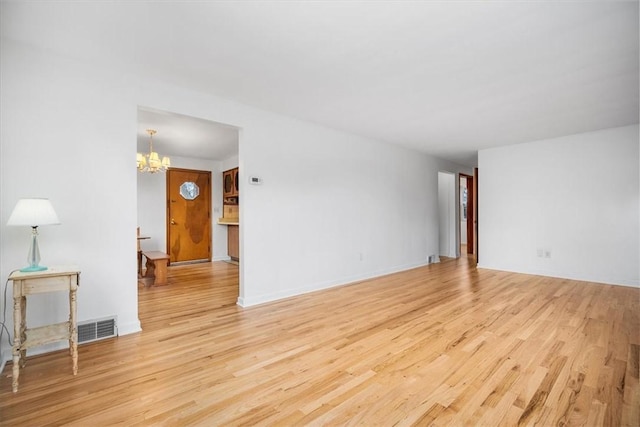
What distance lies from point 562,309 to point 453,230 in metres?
4.14

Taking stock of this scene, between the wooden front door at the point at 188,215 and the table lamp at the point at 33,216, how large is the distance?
4534mm

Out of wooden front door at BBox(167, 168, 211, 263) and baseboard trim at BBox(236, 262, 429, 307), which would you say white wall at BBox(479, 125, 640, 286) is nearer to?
baseboard trim at BBox(236, 262, 429, 307)

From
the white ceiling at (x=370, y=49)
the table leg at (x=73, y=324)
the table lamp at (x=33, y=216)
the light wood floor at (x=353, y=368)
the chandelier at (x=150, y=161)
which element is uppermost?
the white ceiling at (x=370, y=49)

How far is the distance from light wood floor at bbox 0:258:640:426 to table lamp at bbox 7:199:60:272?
0.78 m

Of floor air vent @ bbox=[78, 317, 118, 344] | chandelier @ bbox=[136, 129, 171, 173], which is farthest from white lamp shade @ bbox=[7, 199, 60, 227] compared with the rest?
chandelier @ bbox=[136, 129, 171, 173]

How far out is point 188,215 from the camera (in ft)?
22.4

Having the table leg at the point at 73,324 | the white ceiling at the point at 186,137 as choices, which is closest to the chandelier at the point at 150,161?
the white ceiling at the point at 186,137

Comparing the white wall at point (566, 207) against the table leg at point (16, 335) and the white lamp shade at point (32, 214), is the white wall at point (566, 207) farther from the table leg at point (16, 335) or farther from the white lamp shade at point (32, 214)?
the table leg at point (16, 335)

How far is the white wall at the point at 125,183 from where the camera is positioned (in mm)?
2285

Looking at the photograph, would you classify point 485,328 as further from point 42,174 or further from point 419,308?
point 42,174

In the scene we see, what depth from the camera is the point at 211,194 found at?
716 centimetres

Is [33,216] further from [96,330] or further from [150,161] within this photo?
[150,161]

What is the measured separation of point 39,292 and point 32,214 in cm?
53

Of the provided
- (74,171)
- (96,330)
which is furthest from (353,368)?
(74,171)
